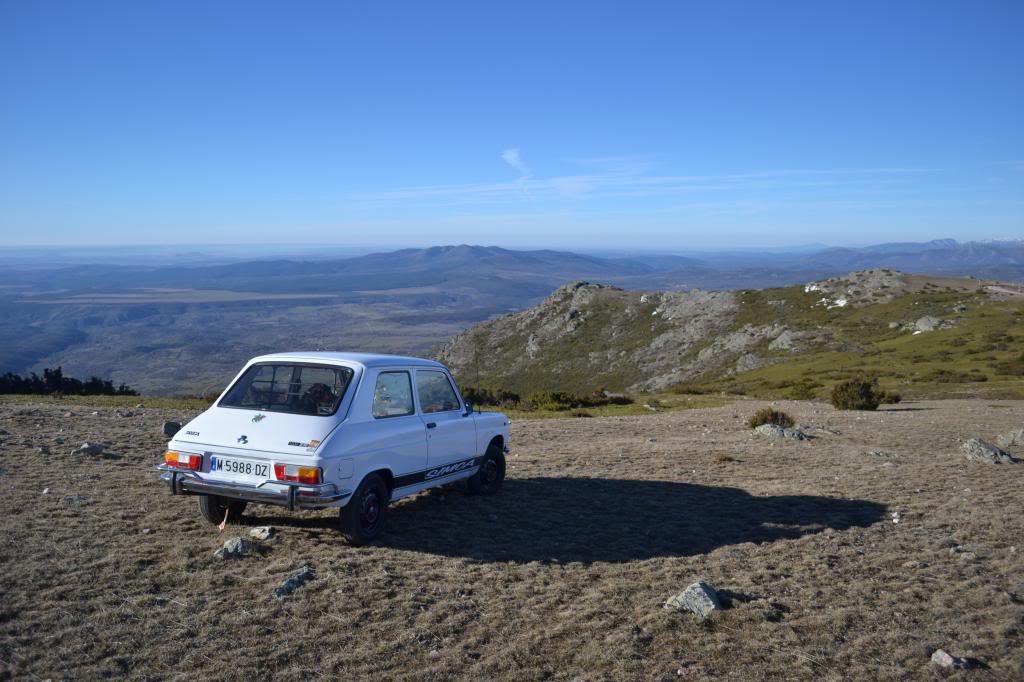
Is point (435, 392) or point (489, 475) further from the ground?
point (435, 392)

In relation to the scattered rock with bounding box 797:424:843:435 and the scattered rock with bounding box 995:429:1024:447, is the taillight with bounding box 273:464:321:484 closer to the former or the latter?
the scattered rock with bounding box 797:424:843:435

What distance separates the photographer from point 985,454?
1405 cm

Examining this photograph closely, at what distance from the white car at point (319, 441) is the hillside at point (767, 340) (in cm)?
2744

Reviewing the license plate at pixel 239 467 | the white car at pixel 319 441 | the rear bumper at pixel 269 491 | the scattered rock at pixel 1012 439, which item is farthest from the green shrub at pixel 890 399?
the license plate at pixel 239 467

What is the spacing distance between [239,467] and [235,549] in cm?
91

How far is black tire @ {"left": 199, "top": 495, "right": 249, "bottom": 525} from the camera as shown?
8859 mm

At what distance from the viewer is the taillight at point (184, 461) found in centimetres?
827

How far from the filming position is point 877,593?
7215 mm

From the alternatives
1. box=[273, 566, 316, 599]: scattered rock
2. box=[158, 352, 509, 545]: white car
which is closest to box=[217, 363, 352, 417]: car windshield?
box=[158, 352, 509, 545]: white car

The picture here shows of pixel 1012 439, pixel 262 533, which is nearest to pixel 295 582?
pixel 262 533

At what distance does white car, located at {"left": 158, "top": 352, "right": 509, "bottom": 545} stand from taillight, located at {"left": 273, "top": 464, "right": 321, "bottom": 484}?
0.4 inches

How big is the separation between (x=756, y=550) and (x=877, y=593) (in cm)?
161

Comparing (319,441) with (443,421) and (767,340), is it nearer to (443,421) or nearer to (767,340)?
(443,421)

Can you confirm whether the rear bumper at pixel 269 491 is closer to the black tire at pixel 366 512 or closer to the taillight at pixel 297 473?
the taillight at pixel 297 473
